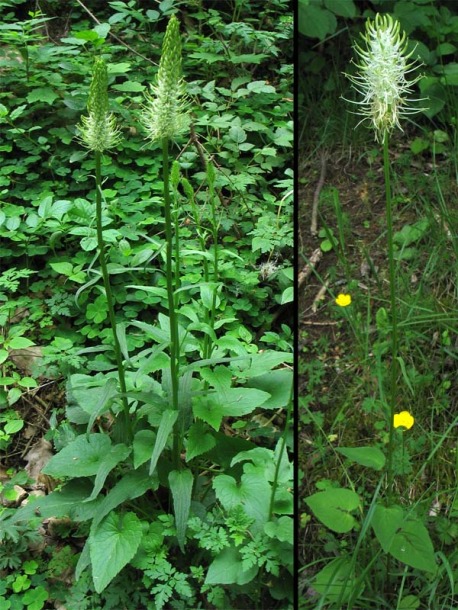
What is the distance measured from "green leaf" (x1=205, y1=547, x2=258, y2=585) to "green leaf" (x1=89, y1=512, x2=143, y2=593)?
161 mm

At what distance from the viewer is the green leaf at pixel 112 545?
1.33 metres

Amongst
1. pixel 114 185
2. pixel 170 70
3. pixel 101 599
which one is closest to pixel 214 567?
pixel 101 599

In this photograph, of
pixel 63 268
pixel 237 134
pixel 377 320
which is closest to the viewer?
pixel 377 320

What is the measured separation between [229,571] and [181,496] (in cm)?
18

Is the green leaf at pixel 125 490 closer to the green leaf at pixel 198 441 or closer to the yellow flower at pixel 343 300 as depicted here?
the green leaf at pixel 198 441

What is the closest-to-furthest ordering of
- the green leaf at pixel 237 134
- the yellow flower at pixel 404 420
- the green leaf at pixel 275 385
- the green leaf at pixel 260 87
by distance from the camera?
1. the yellow flower at pixel 404 420
2. the green leaf at pixel 275 385
3. the green leaf at pixel 237 134
4. the green leaf at pixel 260 87

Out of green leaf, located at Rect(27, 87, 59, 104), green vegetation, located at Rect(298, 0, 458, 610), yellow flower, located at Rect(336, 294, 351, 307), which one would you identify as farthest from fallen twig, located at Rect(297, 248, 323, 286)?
green leaf, located at Rect(27, 87, 59, 104)

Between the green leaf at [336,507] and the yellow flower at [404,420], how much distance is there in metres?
0.21

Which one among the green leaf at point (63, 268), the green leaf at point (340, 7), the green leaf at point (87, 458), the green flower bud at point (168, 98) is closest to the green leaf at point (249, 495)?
the green leaf at point (87, 458)

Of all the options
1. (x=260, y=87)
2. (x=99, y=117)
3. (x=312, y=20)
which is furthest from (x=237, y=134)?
(x=99, y=117)

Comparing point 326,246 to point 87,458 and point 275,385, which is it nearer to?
point 275,385

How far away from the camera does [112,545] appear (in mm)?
1382

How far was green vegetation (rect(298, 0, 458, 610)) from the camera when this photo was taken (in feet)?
4.14

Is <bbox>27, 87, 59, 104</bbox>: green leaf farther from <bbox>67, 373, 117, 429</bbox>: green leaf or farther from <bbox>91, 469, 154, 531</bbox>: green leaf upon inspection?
<bbox>91, 469, 154, 531</bbox>: green leaf
